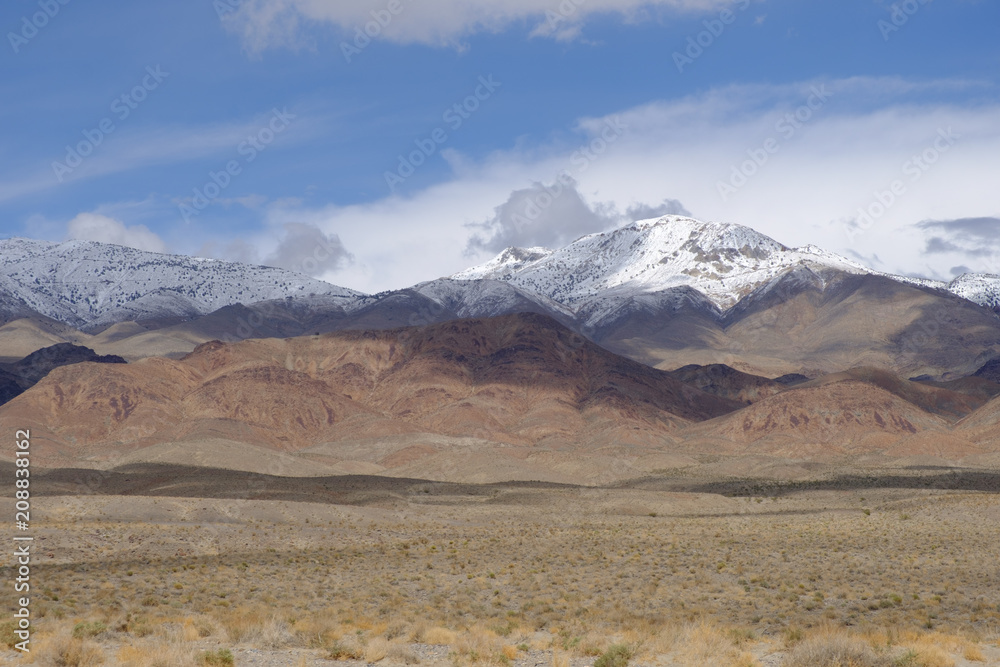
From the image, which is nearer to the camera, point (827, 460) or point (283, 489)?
point (283, 489)

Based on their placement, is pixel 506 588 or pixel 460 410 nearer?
pixel 506 588

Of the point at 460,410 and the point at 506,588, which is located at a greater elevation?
the point at 460,410

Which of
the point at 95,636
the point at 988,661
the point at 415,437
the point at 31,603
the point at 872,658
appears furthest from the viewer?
the point at 415,437

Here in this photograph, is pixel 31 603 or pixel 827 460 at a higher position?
pixel 827 460

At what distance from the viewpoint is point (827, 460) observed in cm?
12488

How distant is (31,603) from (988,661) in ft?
75.0

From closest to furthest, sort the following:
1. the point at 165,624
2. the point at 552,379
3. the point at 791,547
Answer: the point at 165,624
the point at 791,547
the point at 552,379

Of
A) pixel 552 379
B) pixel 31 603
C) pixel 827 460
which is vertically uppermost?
pixel 552 379

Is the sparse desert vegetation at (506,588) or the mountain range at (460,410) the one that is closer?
the sparse desert vegetation at (506,588)

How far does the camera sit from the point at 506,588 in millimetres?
32375

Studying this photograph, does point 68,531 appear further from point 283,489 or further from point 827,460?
point 827,460

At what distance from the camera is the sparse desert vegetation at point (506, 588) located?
805 inches

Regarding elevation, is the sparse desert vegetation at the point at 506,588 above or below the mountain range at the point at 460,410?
below

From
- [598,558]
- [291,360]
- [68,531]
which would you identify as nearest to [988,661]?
[598,558]
